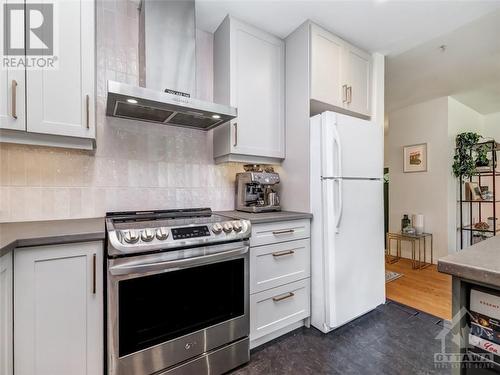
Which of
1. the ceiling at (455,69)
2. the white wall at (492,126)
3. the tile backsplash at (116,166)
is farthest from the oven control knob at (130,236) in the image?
the white wall at (492,126)

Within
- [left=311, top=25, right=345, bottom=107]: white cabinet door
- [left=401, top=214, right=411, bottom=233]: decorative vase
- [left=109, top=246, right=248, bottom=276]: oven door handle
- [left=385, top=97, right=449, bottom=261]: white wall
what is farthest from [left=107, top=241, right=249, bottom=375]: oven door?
[left=385, top=97, right=449, bottom=261]: white wall

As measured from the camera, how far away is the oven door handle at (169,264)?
1234mm

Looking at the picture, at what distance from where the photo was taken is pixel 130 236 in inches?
48.8

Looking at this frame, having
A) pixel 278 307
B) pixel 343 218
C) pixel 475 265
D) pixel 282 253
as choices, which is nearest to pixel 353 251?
pixel 343 218

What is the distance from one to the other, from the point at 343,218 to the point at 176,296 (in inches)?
53.0

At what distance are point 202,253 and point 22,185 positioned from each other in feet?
3.94

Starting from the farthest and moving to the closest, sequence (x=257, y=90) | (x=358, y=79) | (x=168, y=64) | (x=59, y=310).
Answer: (x=358, y=79), (x=257, y=90), (x=168, y=64), (x=59, y=310)

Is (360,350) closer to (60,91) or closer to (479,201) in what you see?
(60,91)

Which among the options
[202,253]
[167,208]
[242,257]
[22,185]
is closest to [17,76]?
[22,185]

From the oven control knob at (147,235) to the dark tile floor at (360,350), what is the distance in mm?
1040

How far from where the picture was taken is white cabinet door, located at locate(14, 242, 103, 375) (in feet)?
3.70

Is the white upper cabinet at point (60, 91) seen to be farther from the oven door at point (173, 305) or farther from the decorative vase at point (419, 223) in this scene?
the decorative vase at point (419, 223)

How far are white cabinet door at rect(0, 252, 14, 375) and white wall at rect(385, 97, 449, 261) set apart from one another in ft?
15.3

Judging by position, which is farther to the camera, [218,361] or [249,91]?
[249,91]
